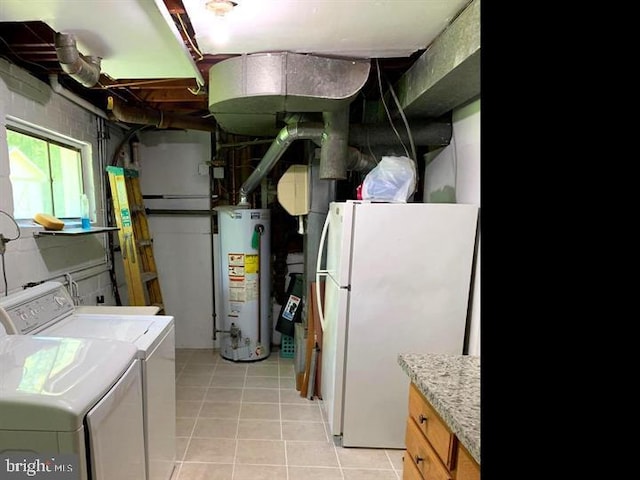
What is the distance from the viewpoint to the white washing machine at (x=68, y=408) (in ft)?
3.23

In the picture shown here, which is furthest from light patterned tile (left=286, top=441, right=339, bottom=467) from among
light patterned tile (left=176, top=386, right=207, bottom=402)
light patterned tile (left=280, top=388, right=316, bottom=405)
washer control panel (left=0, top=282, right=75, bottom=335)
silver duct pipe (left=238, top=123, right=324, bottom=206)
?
silver duct pipe (left=238, top=123, right=324, bottom=206)

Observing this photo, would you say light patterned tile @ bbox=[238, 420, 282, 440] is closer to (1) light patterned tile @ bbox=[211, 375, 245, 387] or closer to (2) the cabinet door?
(1) light patterned tile @ bbox=[211, 375, 245, 387]

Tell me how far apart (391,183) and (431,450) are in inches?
56.6

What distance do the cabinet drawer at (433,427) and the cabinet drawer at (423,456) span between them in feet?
0.09

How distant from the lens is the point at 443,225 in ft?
7.04

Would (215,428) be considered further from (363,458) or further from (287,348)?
(287,348)

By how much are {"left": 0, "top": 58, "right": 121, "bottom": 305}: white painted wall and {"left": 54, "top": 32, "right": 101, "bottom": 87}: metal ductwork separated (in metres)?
0.47

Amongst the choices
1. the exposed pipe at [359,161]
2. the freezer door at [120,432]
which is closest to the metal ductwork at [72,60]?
the freezer door at [120,432]

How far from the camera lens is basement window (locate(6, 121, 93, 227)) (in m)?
2.23

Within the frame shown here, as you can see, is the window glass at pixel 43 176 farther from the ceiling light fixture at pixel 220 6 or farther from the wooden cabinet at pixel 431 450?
the wooden cabinet at pixel 431 450

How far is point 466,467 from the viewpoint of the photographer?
110 centimetres
